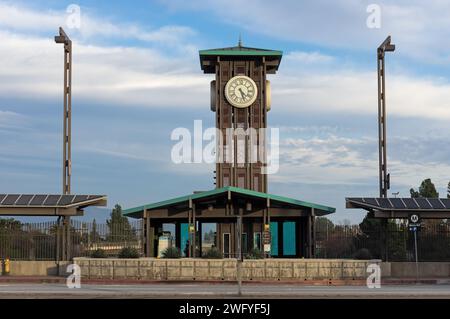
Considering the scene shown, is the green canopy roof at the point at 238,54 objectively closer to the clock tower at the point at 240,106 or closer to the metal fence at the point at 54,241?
the clock tower at the point at 240,106

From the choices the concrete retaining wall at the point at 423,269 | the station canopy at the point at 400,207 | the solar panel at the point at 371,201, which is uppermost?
the solar panel at the point at 371,201

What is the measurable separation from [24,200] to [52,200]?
1488 millimetres

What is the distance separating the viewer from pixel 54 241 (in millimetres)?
42156

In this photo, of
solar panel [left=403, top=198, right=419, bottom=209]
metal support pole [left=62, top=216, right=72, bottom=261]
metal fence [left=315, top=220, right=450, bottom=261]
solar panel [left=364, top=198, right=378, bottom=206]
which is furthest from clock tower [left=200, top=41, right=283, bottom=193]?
metal support pole [left=62, top=216, right=72, bottom=261]

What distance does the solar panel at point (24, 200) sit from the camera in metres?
40.5

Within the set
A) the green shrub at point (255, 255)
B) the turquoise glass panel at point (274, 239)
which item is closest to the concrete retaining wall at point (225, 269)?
the green shrub at point (255, 255)

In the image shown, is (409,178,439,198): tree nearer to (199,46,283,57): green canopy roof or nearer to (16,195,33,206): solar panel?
(199,46,283,57): green canopy roof

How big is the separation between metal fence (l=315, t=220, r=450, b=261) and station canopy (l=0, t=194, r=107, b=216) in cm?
1278

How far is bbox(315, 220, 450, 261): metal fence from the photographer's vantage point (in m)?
41.5

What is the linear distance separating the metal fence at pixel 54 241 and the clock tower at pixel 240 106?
19375 mm

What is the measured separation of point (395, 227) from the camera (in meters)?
53.5

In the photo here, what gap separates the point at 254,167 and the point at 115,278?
24.2m
